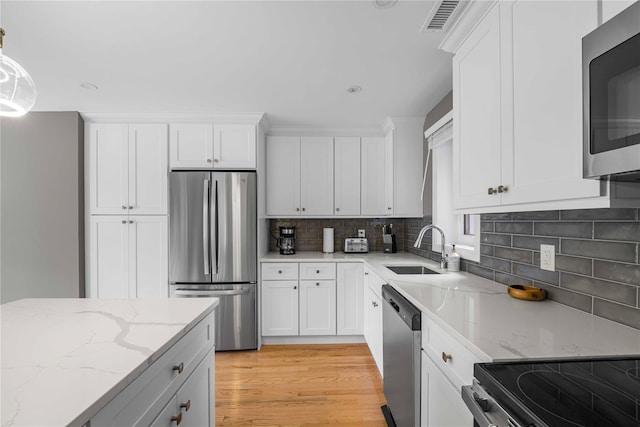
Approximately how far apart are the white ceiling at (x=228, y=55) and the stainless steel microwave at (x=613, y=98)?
98 centimetres

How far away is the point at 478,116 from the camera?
1.44 m

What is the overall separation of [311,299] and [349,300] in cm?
40

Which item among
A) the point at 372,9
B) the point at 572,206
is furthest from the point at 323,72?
the point at 572,206

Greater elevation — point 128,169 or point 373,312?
point 128,169

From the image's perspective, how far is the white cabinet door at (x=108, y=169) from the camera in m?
2.96

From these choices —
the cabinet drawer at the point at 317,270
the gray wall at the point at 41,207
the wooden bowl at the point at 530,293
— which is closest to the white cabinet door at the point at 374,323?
the cabinet drawer at the point at 317,270

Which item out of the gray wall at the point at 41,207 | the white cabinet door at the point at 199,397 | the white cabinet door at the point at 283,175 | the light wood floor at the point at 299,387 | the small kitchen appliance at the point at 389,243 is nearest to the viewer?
the white cabinet door at the point at 199,397

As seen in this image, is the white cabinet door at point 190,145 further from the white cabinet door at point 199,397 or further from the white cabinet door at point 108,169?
the white cabinet door at point 199,397

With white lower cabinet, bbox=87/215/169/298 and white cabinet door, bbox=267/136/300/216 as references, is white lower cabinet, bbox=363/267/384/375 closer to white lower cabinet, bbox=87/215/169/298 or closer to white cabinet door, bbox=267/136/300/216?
white cabinet door, bbox=267/136/300/216

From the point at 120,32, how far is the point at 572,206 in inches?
92.1

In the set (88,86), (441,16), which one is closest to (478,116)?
(441,16)

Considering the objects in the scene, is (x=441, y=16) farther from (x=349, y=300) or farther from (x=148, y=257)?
(x=148, y=257)

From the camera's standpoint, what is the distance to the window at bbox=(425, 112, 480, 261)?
2.42 m

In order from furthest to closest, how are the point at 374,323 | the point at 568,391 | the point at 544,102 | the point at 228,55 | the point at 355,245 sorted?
1. the point at 355,245
2. the point at 374,323
3. the point at 228,55
4. the point at 544,102
5. the point at 568,391
